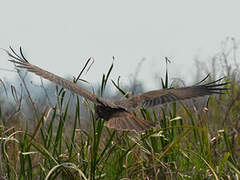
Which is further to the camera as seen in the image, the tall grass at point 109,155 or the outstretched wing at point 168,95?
the outstretched wing at point 168,95

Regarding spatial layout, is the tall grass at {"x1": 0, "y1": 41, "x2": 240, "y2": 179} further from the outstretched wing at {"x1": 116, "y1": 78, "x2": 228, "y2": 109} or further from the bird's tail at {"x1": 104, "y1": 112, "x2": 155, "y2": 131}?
the outstretched wing at {"x1": 116, "y1": 78, "x2": 228, "y2": 109}

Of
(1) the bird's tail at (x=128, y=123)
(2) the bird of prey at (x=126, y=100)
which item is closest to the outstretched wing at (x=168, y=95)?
(2) the bird of prey at (x=126, y=100)

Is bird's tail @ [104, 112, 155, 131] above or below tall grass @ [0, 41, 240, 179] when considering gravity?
above

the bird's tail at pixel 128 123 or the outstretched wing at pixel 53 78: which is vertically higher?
the outstretched wing at pixel 53 78

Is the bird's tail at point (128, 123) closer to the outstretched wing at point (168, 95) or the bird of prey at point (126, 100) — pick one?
the bird of prey at point (126, 100)

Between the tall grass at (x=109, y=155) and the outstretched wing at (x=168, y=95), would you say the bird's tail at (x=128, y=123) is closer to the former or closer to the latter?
the tall grass at (x=109, y=155)

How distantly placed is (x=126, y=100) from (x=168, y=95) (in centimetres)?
30

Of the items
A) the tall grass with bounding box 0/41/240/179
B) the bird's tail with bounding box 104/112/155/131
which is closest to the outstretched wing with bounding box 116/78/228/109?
the tall grass with bounding box 0/41/240/179

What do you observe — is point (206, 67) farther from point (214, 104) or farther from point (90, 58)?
point (90, 58)

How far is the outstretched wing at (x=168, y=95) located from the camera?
3.14 m

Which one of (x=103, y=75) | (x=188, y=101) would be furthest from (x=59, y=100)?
(x=188, y=101)

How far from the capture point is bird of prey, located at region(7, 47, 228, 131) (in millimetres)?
A: 2580

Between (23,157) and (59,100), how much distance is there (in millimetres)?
380

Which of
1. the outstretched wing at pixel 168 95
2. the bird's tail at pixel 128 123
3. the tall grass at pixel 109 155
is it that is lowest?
the tall grass at pixel 109 155
